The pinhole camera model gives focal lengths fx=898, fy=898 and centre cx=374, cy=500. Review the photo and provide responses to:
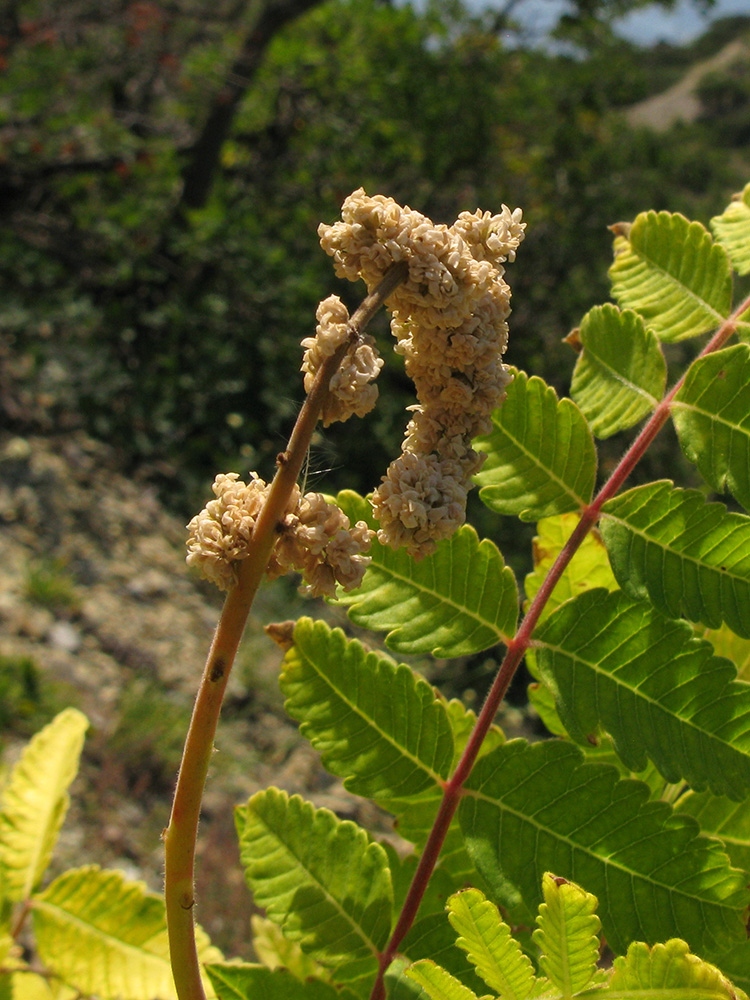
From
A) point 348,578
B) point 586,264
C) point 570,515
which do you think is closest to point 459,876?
point 570,515

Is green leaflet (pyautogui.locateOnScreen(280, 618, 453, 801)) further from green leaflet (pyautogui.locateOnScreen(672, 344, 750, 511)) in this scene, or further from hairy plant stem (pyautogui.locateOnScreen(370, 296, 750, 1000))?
green leaflet (pyautogui.locateOnScreen(672, 344, 750, 511))

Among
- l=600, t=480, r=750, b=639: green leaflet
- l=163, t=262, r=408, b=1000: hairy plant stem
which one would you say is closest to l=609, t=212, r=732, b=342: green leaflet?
l=600, t=480, r=750, b=639: green leaflet

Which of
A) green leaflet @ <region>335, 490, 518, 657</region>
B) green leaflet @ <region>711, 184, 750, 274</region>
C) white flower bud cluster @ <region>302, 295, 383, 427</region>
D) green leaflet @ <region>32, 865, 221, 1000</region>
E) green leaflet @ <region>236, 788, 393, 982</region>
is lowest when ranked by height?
green leaflet @ <region>32, 865, 221, 1000</region>

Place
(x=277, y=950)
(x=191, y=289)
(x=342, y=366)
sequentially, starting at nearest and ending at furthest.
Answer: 1. (x=342, y=366)
2. (x=277, y=950)
3. (x=191, y=289)

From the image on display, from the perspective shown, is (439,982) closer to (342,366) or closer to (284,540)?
(284,540)

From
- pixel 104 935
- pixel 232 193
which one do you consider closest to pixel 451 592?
pixel 104 935

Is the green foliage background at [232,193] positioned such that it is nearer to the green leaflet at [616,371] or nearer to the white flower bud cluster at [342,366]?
the green leaflet at [616,371]
